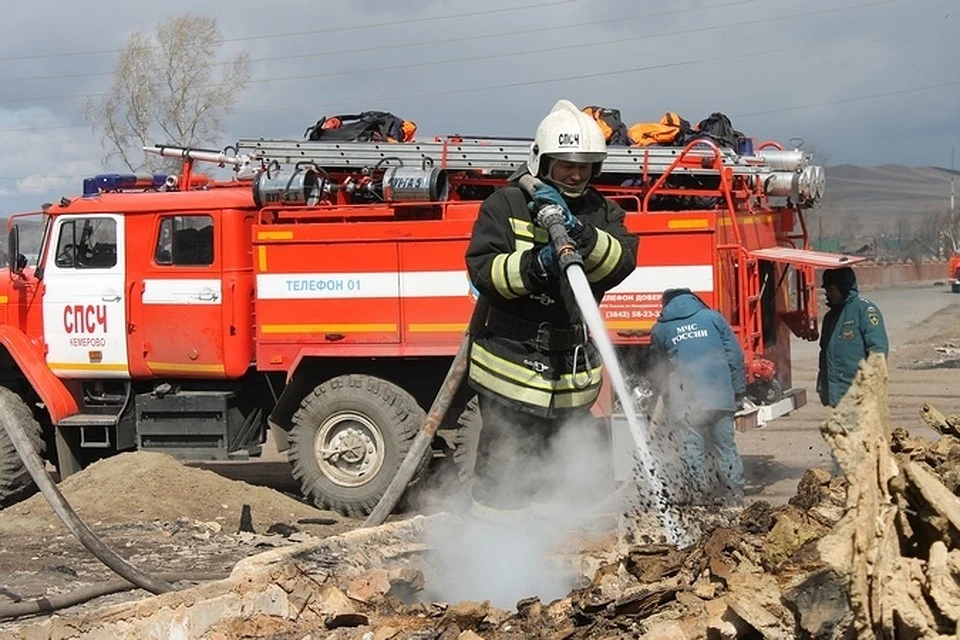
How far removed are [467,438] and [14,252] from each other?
13.9ft

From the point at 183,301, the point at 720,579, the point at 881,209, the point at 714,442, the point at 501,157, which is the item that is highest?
the point at 881,209

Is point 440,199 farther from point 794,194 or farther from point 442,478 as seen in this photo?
point 794,194

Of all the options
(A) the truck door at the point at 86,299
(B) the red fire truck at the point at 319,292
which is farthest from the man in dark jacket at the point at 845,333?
(A) the truck door at the point at 86,299

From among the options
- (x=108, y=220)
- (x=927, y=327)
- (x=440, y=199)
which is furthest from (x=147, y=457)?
(x=927, y=327)

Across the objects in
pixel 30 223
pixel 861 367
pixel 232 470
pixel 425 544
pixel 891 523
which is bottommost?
pixel 232 470

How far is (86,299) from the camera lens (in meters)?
10.8

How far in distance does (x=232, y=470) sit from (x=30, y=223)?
3.47 metres

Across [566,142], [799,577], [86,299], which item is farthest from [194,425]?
[799,577]

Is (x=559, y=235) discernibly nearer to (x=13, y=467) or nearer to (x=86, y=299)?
(x=86, y=299)

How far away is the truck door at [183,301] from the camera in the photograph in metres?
10.5

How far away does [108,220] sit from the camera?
10898 millimetres

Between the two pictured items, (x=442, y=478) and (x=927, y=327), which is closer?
(x=442, y=478)

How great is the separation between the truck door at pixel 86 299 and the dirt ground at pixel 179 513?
1.12m

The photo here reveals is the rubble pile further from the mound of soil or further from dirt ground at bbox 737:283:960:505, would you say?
the mound of soil
